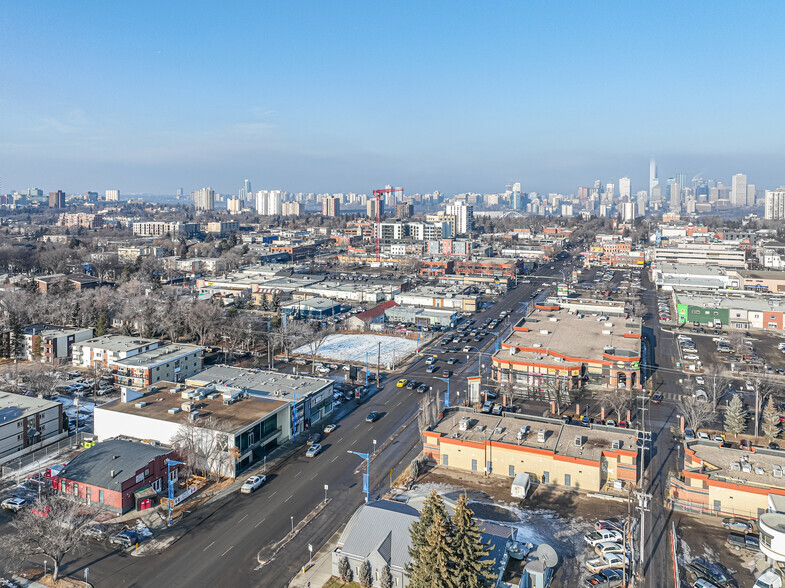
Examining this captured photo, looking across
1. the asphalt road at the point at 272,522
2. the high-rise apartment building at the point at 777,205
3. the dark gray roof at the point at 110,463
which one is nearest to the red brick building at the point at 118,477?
the dark gray roof at the point at 110,463

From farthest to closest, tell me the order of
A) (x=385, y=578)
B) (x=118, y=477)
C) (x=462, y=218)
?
(x=462, y=218), (x=118, y=477), (x=385, y=578)

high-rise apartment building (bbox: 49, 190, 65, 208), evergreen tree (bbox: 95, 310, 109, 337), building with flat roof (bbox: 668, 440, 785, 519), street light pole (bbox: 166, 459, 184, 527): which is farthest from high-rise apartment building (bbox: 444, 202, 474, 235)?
high-rise apartment building (bbox: 49, 190, 65, 208)

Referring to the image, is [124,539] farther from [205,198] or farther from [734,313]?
[205,198]

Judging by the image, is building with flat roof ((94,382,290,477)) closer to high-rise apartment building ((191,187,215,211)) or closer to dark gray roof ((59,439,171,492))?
dark gray roof ((59,439,171,492))

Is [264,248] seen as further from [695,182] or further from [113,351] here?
[695,182]

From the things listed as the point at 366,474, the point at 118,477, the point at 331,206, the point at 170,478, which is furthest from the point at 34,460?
the point at 331,206
